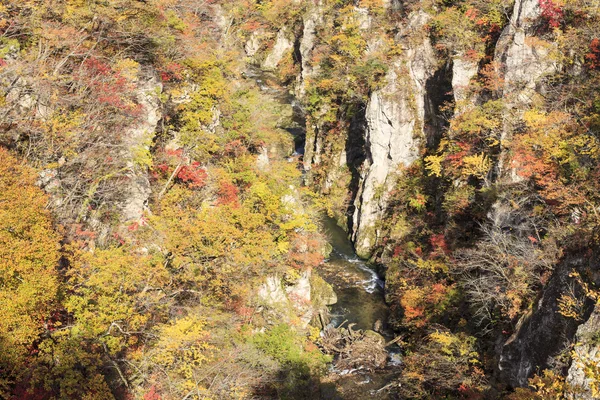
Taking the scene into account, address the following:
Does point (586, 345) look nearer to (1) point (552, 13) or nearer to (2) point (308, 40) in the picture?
(1) point (552, 13)

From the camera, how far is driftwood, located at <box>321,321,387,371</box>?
75.8 ft

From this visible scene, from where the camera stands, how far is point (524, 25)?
85.1 feet

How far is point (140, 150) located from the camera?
1758 centimetres

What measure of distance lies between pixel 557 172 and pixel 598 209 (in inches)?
202

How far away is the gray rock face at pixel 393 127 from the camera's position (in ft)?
111

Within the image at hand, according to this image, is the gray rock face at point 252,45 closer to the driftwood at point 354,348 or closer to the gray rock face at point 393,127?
the gray rock face at point 393,127

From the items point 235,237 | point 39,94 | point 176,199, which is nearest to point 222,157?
point 176,199

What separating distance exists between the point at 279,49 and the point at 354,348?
46.3 metres

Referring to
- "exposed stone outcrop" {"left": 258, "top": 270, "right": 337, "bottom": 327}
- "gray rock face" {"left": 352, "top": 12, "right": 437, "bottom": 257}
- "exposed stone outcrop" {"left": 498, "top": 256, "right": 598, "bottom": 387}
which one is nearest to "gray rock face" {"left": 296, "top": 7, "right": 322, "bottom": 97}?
"gray rock face" {"left": 352, "top": 12, "right": 437, "bottom": 257}

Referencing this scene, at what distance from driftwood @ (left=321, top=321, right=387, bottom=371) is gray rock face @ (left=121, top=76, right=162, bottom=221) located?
14.3m

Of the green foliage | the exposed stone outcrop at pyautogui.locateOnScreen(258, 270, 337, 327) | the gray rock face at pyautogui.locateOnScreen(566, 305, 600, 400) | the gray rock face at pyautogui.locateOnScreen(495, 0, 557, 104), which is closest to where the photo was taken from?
the gray rock face at pyautogui.locateOnScreen(566, 305, 600, 400)

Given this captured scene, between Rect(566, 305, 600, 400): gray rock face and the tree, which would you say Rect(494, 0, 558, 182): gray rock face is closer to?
Rect(566, 305, 600, 400): gray rock face

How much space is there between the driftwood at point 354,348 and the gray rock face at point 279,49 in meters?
43.6

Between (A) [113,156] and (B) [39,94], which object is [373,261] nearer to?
(A) [113,156]
